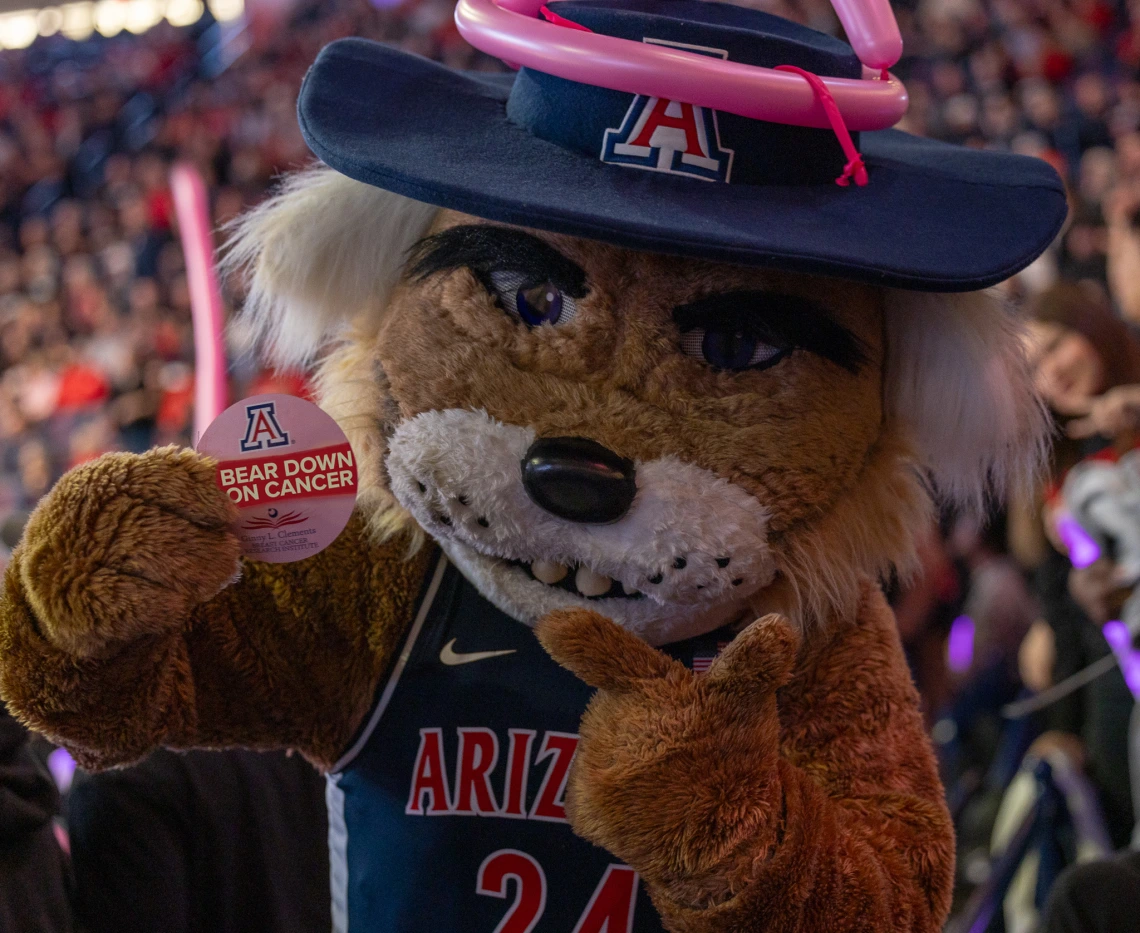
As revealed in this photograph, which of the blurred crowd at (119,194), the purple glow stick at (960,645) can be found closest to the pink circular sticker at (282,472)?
the blurred crowd at (119,194)

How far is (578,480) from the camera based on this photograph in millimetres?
818

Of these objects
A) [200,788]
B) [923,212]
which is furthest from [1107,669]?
[200,788]

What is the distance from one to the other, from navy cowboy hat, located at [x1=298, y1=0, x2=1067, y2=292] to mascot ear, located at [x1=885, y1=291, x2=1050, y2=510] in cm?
9

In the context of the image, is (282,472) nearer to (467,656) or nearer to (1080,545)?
(467,656)

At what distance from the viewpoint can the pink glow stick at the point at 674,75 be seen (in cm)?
83

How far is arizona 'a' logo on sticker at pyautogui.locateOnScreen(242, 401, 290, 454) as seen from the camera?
843 millimetres

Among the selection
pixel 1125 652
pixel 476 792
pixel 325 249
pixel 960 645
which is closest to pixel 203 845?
pixel 476 792

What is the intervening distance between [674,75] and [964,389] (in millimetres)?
366

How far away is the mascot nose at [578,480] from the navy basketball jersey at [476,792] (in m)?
0.21

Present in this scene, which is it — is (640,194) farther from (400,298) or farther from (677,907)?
(677,907)

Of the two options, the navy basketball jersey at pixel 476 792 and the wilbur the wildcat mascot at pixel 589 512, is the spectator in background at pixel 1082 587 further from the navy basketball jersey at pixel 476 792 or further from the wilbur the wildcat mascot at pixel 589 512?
the navy basketball jersey at pixel 476 792

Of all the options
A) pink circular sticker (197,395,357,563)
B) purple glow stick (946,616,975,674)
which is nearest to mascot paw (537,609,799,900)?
pink circular sticker (197,395,357,563)

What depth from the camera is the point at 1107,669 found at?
2.24m

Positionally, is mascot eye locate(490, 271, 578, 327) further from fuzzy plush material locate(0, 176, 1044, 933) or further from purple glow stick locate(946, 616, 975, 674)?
purple glow stick locate(946, 616, 975, 674)
